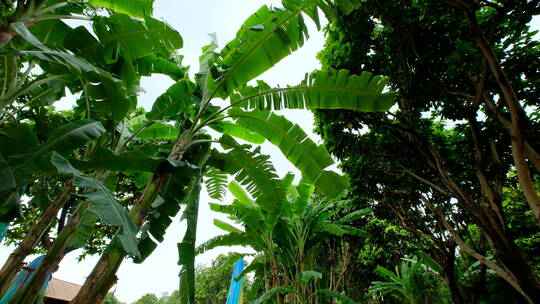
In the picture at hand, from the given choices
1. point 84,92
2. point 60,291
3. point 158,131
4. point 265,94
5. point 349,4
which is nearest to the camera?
point 349,4

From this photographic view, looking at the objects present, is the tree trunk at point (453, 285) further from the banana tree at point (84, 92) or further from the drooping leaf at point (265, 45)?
the banana tree at point (84, 92)

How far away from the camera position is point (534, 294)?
3273 mm

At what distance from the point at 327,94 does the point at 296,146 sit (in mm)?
763

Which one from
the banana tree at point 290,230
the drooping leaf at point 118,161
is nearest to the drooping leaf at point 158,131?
the drooping leaf at point 118,161

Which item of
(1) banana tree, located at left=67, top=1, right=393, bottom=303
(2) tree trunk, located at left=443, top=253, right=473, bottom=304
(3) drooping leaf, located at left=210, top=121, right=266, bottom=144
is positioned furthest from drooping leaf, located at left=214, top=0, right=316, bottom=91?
(2) tree trunk, located at left=443, top=253, right=473, bottom=304

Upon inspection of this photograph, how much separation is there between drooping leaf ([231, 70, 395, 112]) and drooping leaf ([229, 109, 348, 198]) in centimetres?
17

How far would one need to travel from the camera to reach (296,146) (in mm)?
3477

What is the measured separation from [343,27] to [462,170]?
367cm

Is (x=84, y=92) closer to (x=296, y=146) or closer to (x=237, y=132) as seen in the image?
(x=237, y=132)

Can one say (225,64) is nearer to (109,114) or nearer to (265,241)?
(109,114)

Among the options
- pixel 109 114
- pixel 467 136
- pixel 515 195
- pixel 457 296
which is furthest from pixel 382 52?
pixel 515 195

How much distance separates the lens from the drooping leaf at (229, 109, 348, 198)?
3.42 metres

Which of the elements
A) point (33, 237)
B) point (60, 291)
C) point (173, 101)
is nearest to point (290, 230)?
point (173, 101)

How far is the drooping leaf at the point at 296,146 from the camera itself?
11.2 ft
